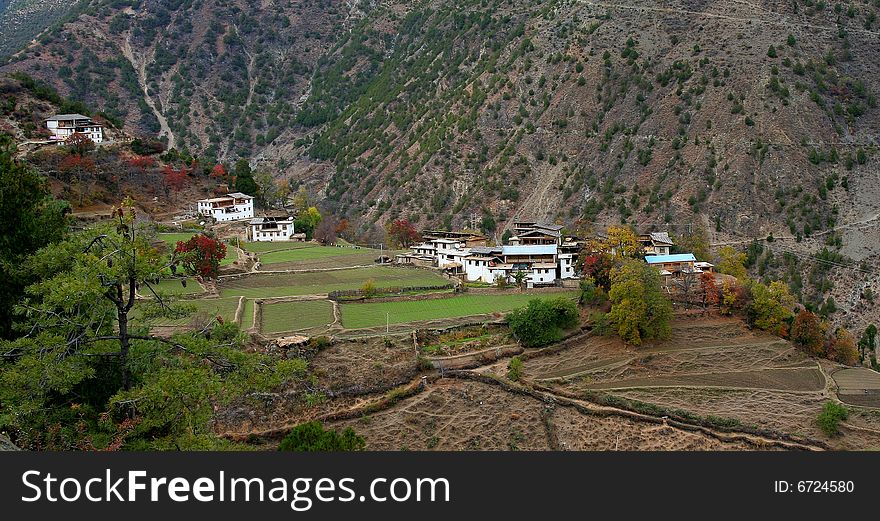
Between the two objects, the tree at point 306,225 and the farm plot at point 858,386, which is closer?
the farm plot at point 858,386

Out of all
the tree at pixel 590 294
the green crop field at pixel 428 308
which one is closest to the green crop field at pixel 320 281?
the green crop field at pixel 428 308

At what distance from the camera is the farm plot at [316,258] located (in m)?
44.3

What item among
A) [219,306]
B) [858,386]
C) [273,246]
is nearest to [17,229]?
[219,306]

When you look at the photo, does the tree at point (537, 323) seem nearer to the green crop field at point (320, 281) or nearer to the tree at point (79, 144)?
the green crop field at point (320, 281)

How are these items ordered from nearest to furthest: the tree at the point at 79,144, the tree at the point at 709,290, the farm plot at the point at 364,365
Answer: the farm plot at the point at 364,365 < the tree at the point at 709,290 < the tree at the point at 79,144

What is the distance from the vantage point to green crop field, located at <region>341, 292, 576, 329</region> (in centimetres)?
3360

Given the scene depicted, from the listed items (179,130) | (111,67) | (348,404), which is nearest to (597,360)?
(348,404)

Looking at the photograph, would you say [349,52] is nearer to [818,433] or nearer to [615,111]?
[615,111]

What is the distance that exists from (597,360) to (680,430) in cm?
569

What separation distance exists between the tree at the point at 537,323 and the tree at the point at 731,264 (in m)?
15.7

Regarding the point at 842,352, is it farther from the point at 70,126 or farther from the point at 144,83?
the point at 144,83

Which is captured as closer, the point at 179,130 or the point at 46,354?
the point at 46,354

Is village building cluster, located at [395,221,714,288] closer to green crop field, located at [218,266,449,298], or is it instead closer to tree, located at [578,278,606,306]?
green crop field, located at [218,266,449,298]

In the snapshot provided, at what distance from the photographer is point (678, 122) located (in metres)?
66.2
